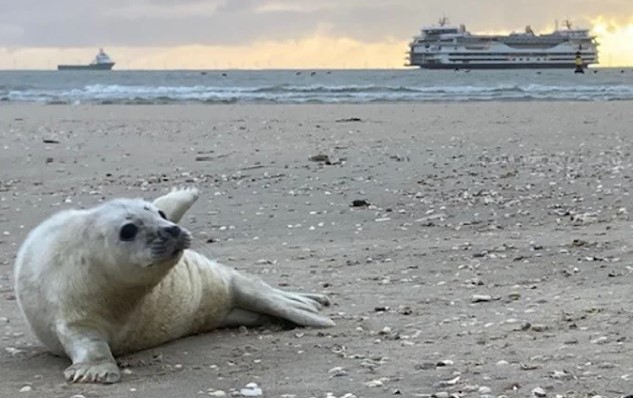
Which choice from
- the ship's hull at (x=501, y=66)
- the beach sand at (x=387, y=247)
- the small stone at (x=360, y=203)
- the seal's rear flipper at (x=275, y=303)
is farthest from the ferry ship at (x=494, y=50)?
the seal's rear flipper at (x=275, y=303)

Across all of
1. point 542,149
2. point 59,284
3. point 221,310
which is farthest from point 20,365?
point 542,149

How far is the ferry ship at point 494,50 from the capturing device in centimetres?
7869

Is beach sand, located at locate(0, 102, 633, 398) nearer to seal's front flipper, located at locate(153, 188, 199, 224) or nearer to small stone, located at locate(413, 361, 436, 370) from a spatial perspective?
small stone, located at locate(413, 361, 436, 370)

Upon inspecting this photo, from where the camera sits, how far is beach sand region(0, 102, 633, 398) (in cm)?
439

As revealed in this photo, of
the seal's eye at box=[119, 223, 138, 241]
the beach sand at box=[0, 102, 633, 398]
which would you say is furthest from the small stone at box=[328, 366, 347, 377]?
the seal's eye at box=[119, 223, 138, 241]

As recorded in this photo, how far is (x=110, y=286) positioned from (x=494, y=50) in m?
76.4

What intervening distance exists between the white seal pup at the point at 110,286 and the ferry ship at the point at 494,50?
73.7m

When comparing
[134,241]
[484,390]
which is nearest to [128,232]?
[134,241]

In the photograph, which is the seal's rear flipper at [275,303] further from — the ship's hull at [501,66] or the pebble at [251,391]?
the ship's hull at [501,66]

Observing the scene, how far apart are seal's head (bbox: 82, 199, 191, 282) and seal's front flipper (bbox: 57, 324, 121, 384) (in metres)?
0.31

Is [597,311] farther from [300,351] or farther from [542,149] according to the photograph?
[542,149]

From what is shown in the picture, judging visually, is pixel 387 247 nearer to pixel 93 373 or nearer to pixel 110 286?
pixel 110 286

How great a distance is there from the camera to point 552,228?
25.5 ft

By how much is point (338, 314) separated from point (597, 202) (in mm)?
3862
